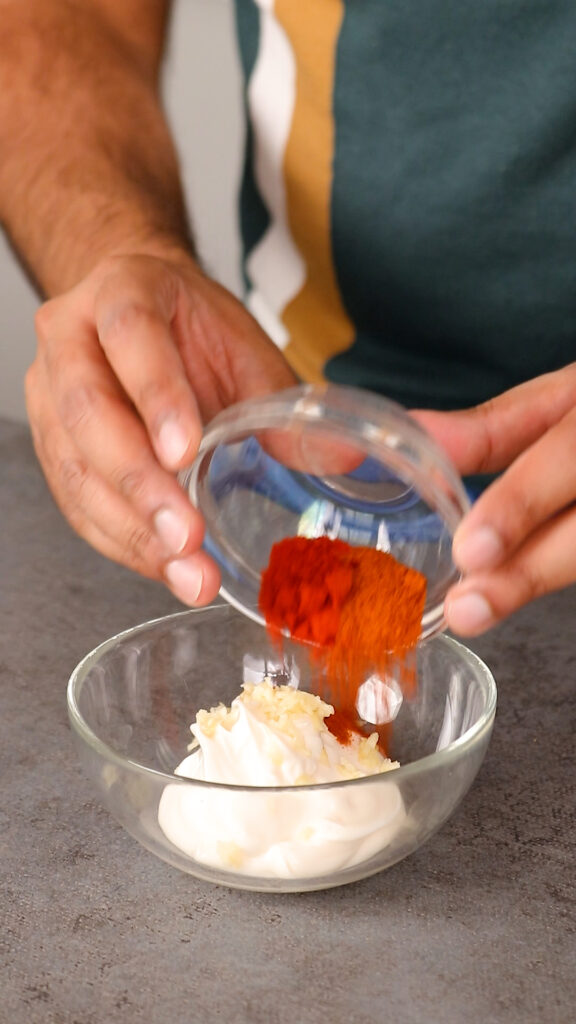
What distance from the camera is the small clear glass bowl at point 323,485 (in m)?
0.66

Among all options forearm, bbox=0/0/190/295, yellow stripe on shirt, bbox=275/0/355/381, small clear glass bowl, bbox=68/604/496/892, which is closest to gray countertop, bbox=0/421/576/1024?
small clear glass bowl, bbox=68/604/496/892

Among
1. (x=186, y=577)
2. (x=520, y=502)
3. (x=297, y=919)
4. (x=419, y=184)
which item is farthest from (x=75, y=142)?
(x=297, y=919)

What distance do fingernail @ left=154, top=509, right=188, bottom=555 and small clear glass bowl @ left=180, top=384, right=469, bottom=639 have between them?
1.8 inches

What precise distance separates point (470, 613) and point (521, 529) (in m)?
0.06

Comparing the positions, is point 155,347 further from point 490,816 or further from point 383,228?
point 383,228

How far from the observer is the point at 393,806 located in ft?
2.26

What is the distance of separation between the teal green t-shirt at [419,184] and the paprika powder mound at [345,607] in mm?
546

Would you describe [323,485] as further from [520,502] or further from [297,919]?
[297,919]

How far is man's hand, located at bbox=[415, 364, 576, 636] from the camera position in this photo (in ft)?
2.16

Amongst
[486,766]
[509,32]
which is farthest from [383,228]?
[486,766]

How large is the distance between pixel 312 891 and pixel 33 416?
0.45m

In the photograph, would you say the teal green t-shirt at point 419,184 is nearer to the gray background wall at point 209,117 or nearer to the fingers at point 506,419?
the fingers at point 506,419

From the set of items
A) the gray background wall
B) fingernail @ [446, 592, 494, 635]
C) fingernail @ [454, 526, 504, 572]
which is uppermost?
fingernail @ [454, 526, 504, 572]

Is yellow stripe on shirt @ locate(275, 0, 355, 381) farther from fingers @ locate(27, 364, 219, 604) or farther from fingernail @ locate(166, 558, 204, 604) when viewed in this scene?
fingernail @ locate(166, 558, 204, 604)
